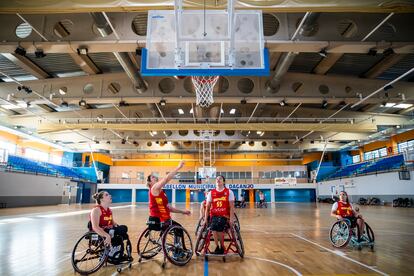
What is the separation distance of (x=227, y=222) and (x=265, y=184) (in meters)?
27.8

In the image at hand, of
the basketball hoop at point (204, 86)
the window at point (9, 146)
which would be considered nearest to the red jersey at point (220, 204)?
the basketball hoop at point (204, 86)

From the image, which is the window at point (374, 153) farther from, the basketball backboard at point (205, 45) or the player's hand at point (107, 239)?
the player's hand at point (107, 239)

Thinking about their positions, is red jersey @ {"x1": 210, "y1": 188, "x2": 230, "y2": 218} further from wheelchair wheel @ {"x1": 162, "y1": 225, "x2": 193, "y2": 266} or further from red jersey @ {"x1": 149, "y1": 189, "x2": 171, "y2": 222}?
red jersey @ {"x1": 149, "y1": 189, "x2": 171, "y2": 222}

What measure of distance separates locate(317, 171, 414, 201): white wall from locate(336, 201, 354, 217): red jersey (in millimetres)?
16256

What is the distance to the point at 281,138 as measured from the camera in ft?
73.3

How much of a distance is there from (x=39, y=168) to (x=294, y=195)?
25894mm

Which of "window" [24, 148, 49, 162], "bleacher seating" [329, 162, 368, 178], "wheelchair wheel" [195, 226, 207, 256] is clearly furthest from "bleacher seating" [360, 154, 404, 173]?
"window" [24, 148, 49, 162]

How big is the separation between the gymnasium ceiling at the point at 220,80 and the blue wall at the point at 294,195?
32.1 ft

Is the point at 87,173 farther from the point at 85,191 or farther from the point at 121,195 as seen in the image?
the point at 121,195

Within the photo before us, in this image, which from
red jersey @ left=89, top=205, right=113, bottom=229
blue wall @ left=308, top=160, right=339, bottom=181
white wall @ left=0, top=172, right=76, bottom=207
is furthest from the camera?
blue wall @ left=308, top=160, right=339, bottom=181

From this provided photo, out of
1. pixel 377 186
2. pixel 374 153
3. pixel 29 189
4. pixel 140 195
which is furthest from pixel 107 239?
pixel 140 195

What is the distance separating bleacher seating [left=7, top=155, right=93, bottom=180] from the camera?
19362 mm

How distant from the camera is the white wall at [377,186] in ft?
62.2

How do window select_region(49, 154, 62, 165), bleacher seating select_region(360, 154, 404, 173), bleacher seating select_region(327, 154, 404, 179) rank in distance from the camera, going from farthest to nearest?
window select_region(49, 154, 62, 165) < bleacher seating select_region(327, 154, 404, 179) < bleacher seating select_region(360, 154, 404, 173)
